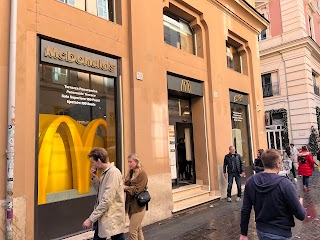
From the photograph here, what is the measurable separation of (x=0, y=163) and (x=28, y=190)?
2.29ft

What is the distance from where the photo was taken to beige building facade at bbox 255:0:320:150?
778 inches

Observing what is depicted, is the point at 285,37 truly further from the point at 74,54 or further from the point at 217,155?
the point at 74,54

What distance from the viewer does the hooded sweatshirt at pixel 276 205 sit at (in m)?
2.71

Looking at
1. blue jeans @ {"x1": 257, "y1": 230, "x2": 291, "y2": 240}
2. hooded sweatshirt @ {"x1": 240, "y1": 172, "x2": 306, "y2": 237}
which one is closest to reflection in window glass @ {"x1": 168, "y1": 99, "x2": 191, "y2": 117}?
hooded sweatshirt @ {"x1": 240, "y1": 172, "x2": 306, "y2": 237}

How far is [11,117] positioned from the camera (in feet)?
16.3

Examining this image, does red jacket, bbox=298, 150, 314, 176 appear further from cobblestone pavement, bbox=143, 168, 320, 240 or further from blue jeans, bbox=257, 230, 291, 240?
blue jeans, bbox=257, 230, 291, 240

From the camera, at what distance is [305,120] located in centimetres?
1955

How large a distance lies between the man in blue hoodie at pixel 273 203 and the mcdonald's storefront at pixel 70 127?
4022 millimetres

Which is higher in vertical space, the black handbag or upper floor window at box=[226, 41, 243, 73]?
upper floor window at box=[226, 41, 243, 73]

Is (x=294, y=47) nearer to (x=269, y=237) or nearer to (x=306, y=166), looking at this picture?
(x=306, y=166)

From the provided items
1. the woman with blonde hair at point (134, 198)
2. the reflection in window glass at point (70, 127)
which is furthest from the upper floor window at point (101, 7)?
the woman with blonde hair at point (134, 198)

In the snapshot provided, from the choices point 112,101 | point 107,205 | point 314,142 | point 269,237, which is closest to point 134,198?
point 107,205

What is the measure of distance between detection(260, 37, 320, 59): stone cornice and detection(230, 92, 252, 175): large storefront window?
9.62m

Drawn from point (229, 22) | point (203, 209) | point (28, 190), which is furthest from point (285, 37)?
point (28, 190)
